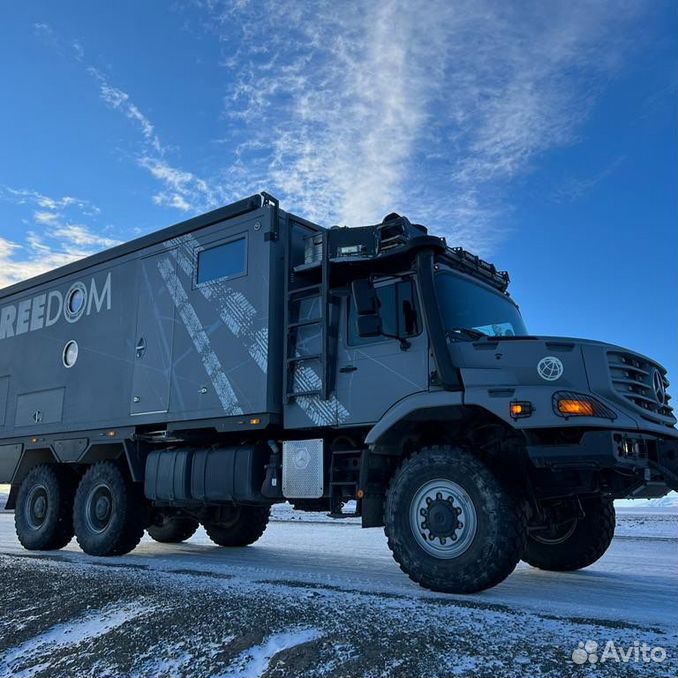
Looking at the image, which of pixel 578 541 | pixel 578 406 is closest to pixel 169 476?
pixel 578 541

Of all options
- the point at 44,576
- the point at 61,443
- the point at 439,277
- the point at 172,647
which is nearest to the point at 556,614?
the point at 172,647

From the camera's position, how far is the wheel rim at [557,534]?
6.96 metres

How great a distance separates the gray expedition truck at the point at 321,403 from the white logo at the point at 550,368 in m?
0.03

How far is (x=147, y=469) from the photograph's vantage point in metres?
8.45

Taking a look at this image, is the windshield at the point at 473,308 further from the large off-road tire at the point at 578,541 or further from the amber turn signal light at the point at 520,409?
the large off-road tire at the point at 578,541

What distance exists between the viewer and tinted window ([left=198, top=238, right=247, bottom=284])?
25.5 feet

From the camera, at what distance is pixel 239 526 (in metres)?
10.0

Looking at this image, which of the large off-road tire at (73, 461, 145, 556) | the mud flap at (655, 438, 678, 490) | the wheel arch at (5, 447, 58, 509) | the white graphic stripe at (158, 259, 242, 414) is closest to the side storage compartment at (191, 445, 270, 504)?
the white graphic stripe at (158, 259, 242, 414)

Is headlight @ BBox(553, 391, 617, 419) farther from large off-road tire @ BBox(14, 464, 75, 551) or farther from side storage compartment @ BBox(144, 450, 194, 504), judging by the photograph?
large off-road tire @ BBox(14, 464, 75, 551)

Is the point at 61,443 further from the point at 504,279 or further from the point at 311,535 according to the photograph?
the point at 504,279

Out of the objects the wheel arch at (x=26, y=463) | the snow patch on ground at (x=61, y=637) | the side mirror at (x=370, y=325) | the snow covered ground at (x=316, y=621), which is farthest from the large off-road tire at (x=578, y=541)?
the wheel arch at (x=26, y=463)

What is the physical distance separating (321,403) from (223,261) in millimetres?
2480

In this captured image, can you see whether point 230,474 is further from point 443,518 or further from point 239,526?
point 443,518

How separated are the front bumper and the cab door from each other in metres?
1.33
